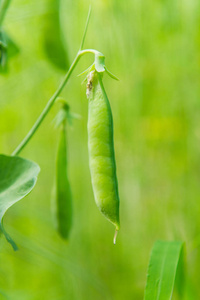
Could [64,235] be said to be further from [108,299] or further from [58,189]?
[108,299]

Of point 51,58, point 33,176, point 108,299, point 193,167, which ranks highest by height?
point 51,58

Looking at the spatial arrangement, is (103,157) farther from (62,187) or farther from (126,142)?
(126,142)

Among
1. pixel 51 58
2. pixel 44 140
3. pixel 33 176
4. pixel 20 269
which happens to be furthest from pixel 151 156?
pixel 33 176

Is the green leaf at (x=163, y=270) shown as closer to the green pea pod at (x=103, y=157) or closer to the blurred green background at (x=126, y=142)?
the green pea pod at (x=103, y=157)

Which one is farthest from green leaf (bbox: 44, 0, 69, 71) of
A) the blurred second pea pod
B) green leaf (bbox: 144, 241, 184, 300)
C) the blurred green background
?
the blurred green background

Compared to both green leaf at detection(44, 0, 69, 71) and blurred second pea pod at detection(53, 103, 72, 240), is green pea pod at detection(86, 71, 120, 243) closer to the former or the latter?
blurred second pea pod at detection(53, 103, 72, 240)

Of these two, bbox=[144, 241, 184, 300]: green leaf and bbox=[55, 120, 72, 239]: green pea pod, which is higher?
bbox=[55, 120, 72, 239]: green pea pod

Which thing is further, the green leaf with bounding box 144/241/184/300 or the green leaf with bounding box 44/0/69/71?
the green leaf with bounding box 44/0/69/71

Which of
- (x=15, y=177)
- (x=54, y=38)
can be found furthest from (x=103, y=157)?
(x=54, y=38)
